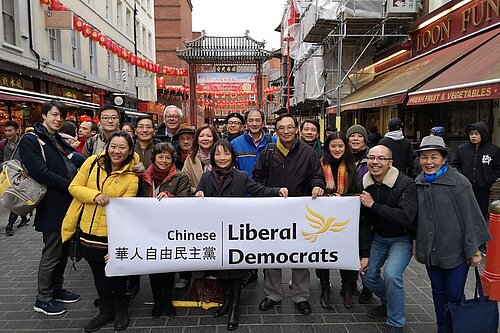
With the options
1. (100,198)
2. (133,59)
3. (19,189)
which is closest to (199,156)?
(100,198)

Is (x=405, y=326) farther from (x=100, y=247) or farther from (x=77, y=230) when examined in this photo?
(x=77, y=230)

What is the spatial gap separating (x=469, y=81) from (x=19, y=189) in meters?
6.64

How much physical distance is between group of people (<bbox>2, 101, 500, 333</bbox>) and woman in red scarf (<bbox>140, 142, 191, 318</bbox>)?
0.4 inches

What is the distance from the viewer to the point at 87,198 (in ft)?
11.6

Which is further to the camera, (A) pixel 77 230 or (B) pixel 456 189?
(A) pixel 77 230

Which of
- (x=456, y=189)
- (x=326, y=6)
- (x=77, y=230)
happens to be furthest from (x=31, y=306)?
(x=326, y=6)

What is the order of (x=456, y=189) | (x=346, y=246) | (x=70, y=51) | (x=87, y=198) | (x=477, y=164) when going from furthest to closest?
(x=70, y=51)
(x=477, y=164)
(x=346, y=246)
(x=87, y=198)
(x=456, y=189)

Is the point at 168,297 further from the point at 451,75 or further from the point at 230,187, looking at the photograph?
the point at 451,75

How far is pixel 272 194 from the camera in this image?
12.8 ft

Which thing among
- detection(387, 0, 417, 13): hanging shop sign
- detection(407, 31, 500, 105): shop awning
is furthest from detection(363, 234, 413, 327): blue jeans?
detection(387, 0, 417, 13): hanging shop sign

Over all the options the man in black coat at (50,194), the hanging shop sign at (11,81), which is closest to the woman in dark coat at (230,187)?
the man in black coat at (50,194)

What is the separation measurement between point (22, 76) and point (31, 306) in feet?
35.0

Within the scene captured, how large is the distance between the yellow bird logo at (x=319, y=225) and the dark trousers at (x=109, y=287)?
1.98m

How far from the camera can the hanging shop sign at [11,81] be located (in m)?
11.0
